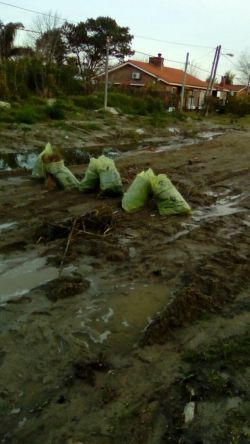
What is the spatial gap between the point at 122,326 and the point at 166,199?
11.6 feet

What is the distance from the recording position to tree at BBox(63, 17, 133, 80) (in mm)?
→ 39344

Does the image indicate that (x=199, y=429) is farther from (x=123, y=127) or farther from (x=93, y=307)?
(x=123, y=127)

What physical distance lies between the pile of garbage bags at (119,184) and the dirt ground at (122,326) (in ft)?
0.85

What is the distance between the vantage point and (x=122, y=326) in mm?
4016

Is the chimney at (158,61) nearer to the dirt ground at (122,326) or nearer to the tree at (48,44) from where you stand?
the tree at (48,44)

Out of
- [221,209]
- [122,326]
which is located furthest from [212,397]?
[221,209]

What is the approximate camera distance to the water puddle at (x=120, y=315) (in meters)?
3.80

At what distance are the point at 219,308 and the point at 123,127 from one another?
1722cm

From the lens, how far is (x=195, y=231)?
6.61 m

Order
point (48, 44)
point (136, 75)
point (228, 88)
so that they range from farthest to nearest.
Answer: point (228, 88)
point (136, 75)
point (48, 44)

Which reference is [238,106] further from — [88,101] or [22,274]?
[22,274]

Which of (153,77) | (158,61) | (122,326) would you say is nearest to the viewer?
(122,326)

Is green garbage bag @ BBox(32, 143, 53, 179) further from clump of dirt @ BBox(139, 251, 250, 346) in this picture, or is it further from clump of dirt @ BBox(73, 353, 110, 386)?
clump of dirt @ BBox(73, 353, 110, 386)

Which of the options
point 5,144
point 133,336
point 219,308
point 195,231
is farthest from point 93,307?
point 5,144
